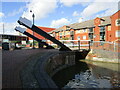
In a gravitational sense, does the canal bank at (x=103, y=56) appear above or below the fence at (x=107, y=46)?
below

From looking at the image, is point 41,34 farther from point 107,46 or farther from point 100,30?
point 100,30

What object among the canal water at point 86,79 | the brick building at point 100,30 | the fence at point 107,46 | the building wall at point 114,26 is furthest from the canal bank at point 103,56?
the building wall at point 114,26

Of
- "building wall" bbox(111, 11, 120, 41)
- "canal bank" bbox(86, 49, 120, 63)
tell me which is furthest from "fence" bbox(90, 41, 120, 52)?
"building wall" bbox(111, 11, 120, 41)

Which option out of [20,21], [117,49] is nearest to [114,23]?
[117,49]

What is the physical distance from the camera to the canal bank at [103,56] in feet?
43.0

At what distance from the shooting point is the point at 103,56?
541 inches

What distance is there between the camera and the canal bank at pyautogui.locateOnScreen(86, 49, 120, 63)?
43.0 feet

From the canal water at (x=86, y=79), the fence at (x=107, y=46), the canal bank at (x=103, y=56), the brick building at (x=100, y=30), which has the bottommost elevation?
the canal water at (x=86, y=79)

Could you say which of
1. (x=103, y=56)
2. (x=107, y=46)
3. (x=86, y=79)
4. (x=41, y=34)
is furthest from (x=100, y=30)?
(x=86, y=79)

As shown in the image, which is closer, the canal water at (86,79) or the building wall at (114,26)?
the canal water at (86,79)

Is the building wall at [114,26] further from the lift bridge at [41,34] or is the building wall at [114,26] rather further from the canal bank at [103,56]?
the lift bridge at [41,34]

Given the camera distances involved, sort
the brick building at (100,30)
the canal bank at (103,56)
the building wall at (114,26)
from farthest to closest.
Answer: the brick building at (100,30), the building wall at (114,26), the canal bank at (103,56)

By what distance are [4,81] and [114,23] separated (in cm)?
2919

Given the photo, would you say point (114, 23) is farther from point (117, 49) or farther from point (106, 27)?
point (117, 49)
